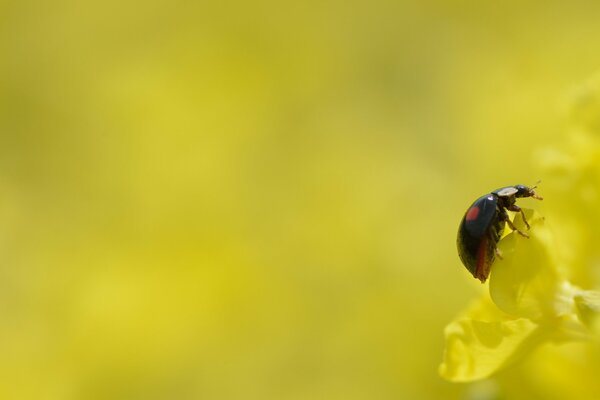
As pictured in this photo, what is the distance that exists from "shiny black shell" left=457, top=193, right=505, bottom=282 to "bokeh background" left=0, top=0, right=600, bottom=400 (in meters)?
0.20

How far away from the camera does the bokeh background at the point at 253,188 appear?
1959 millimetres

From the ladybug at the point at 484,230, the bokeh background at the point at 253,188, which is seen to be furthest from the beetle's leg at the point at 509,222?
the bokeh background at the point at 253,188

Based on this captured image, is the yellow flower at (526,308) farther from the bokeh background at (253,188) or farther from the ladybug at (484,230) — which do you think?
the bokeh background at (253,188)

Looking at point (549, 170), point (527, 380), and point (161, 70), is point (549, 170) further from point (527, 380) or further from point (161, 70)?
point (161, 70)

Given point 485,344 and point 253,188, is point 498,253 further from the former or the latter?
point 253,188

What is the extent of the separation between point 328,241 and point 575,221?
49.6 inches

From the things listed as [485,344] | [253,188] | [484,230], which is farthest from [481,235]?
[253,188]

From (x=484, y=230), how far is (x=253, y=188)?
1525 millimetres

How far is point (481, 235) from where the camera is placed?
1.00 meters

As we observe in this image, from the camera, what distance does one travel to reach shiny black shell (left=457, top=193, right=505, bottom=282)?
38.8 inches

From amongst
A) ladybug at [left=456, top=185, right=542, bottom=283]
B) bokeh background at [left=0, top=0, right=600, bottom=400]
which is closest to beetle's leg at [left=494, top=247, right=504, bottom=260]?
ladybug at [left=456, top=185, right=542, bottom=283]

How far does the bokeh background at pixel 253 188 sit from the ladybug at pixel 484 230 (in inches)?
8.0

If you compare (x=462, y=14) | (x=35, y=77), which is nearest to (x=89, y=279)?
(x=35, y=77)

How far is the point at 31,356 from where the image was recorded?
6.53 ft
